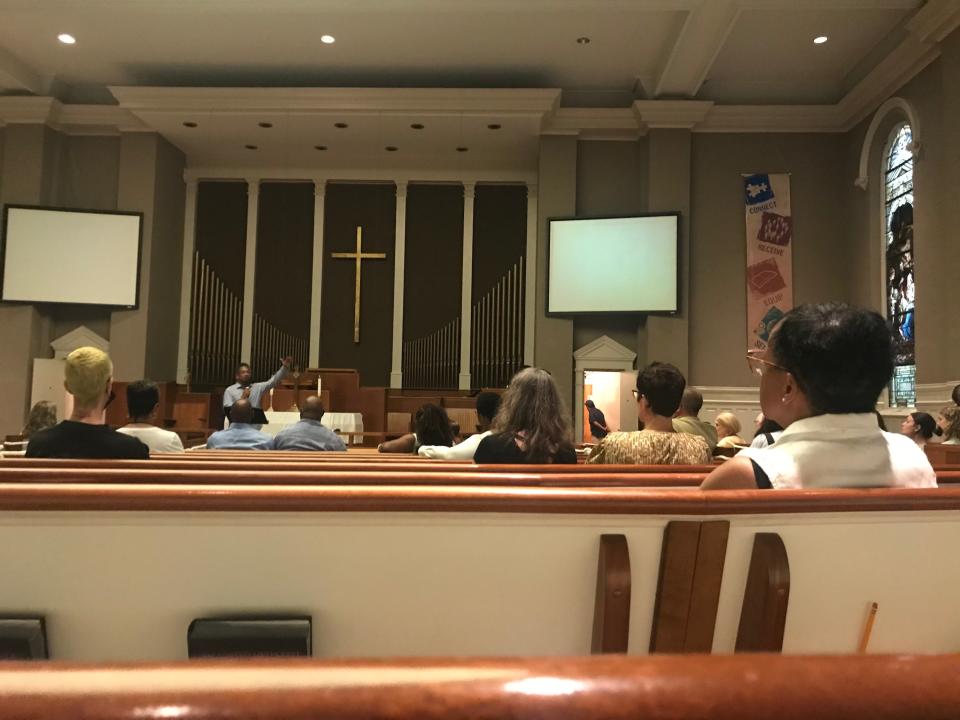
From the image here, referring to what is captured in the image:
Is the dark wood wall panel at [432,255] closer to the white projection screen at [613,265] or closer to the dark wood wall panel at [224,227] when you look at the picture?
the white projection screen at [613,265]

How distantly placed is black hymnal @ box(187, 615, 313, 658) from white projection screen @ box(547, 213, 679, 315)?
697 cm

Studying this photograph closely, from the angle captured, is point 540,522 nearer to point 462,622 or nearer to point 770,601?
point 462,622

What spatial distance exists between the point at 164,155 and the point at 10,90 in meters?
1.71

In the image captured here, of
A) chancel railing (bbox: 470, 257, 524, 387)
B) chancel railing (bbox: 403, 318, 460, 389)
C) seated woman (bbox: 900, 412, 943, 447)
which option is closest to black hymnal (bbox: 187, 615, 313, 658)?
seated woman (bbox: 900, 412, 943, 447)

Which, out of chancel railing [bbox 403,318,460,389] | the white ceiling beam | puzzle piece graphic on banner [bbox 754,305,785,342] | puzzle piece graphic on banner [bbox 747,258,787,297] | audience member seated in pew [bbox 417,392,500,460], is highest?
the white ceiling beam

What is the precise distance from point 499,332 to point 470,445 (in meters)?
6.09

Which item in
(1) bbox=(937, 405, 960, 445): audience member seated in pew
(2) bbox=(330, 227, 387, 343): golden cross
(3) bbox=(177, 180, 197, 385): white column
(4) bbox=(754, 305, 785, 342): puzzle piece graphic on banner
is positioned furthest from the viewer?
(2) bbox=(330, 227, 387, 343): golden cross

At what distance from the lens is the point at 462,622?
103cm

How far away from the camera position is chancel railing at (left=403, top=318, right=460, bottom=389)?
8.87m

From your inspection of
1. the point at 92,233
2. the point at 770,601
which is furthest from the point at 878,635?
the point at 92,233

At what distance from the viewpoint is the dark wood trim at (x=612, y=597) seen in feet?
3.22

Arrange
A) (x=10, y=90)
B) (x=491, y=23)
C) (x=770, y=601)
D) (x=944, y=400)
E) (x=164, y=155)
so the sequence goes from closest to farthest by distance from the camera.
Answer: (x=770, y=601) → (x=944, y=400) → (x=491, y=23) → (x=10, y=90) → (x=164, y=155)

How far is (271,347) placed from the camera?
898cm

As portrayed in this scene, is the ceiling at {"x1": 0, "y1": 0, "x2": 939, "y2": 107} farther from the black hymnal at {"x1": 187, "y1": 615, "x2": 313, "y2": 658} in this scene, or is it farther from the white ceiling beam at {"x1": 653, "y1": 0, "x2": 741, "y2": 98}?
the black hymnal at {"x1": 187, "y1": 615, "x2": 313, "y2": 658}
